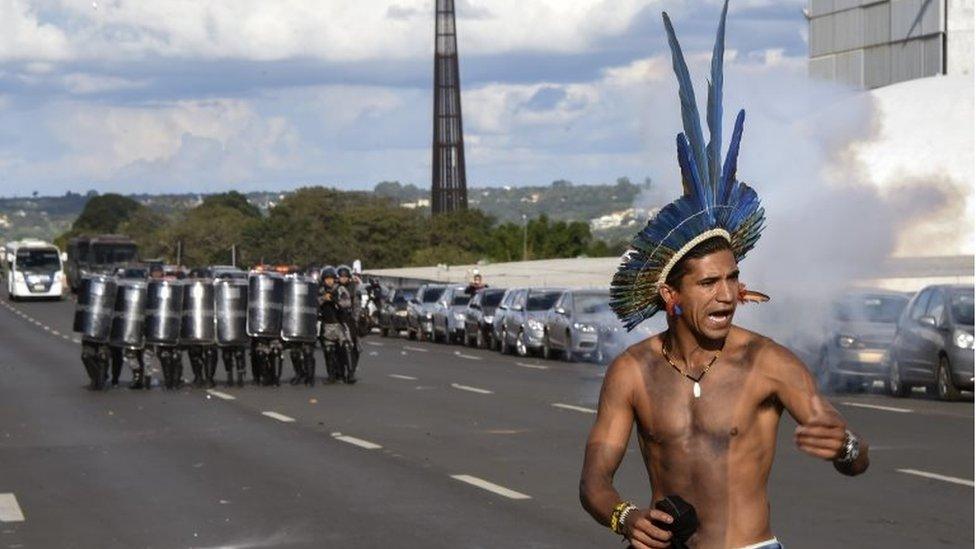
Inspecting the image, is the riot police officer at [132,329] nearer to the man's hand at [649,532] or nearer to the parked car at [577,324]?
the parked car at [577,324]

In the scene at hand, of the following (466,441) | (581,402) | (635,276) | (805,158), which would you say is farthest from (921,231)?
(635,276)

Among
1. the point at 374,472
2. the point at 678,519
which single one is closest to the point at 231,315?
the point at 374,472

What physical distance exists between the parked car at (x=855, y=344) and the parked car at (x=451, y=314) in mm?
23861

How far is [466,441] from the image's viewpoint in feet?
65.9

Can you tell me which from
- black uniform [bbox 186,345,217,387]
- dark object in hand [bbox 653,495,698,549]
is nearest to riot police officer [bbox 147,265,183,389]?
black uniform [bbox 186,345,217,387]

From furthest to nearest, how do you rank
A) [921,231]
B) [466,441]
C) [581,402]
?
[921,231]
[581,402]
[466,441]

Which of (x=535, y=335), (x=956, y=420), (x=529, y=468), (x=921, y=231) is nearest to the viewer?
(x=529, y=468)

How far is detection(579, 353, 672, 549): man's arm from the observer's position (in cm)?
569

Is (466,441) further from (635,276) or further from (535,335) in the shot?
(535,335)

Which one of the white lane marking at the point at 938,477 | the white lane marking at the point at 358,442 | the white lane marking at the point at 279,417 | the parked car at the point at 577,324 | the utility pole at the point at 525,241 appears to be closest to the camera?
the white lane marking at the point at 938,477

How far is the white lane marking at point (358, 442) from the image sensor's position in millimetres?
19453

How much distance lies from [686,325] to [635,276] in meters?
0.26

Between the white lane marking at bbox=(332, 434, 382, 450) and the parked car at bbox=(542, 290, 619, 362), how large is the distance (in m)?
19.2

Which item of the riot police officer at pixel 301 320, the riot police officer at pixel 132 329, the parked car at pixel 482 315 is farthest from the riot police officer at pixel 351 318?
the parked car at pixel 482 315
